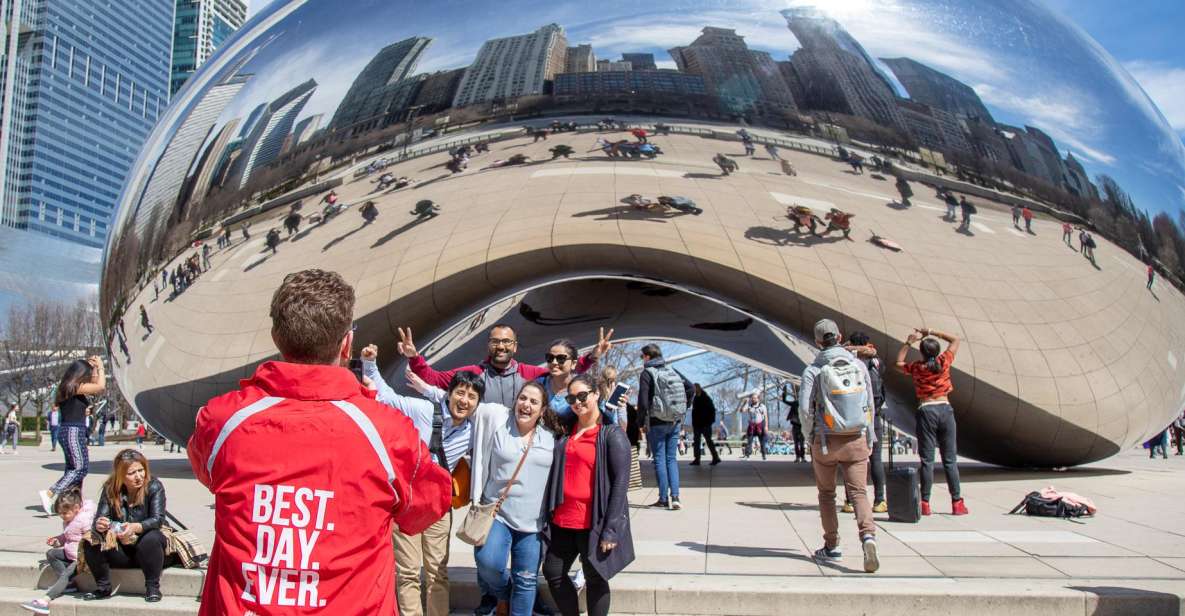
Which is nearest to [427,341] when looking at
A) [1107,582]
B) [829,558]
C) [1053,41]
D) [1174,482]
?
[829,558]

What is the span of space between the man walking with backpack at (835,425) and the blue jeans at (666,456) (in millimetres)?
2251

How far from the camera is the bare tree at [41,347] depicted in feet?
134

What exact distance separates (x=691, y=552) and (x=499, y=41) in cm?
359

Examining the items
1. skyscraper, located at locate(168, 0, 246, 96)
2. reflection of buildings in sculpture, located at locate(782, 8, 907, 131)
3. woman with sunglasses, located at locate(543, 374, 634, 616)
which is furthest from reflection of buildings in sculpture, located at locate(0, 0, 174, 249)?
woman with sunglasses, located at locate(543, 374, 634, 616)

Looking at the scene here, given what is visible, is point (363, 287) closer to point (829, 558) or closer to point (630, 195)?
point (630, 195)

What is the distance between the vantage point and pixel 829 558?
4.57m

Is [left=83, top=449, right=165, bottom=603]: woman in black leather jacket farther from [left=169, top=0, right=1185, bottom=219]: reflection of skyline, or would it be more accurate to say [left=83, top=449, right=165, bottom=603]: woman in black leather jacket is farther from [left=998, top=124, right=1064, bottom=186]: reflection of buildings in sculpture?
[left=998, top=124, right=1064, bottom=186]: reflection of buildings in sculpture

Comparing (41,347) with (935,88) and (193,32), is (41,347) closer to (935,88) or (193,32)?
(935,88)

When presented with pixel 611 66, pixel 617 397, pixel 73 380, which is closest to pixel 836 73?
pixel 611 66

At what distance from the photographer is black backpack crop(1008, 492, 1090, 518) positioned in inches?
236

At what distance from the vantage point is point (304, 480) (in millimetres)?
1758

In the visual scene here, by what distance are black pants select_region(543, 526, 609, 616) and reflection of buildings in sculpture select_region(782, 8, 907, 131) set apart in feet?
12.1

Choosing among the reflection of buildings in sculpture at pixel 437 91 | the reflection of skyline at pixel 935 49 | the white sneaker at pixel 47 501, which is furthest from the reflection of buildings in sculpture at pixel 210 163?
the white sneaker at pixel 47 501

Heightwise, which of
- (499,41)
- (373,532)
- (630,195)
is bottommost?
(373,532)
